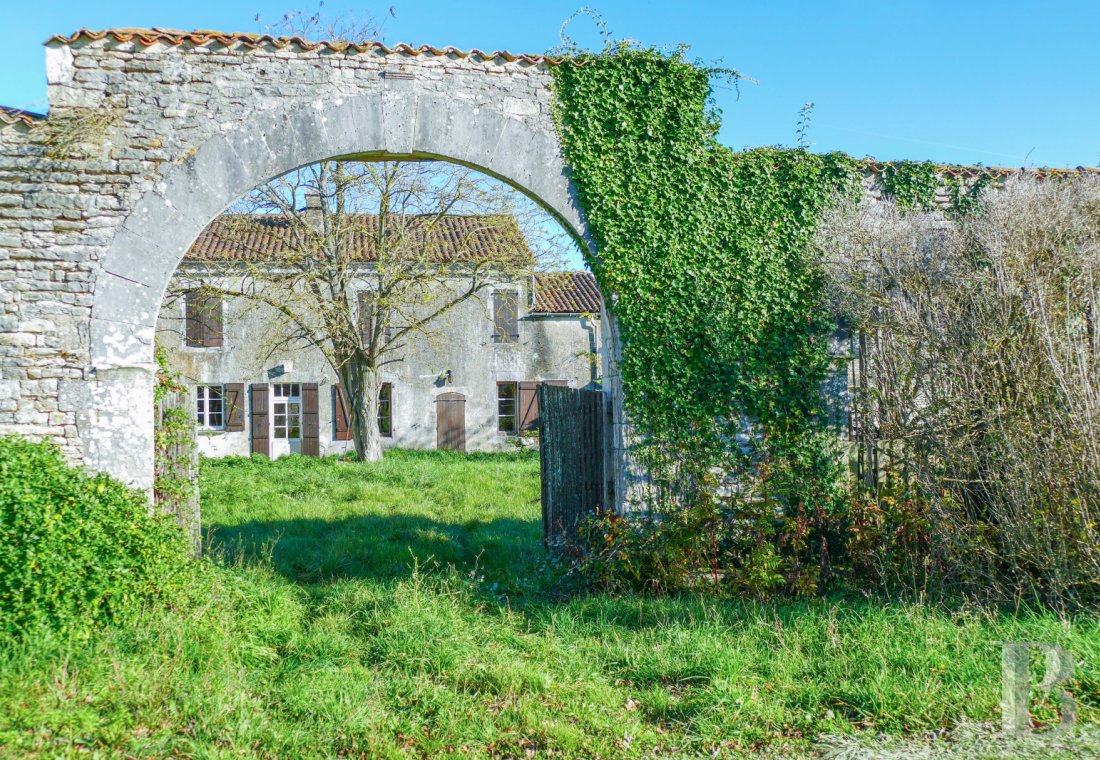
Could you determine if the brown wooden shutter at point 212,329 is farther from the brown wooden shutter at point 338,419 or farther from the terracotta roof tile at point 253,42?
the terracotta roof tile at point 253,42

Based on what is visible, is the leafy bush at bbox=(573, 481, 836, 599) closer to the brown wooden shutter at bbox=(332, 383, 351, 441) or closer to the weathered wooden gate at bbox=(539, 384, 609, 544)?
the weathered wooden gate at bbox=(539, 384, 609, 544)

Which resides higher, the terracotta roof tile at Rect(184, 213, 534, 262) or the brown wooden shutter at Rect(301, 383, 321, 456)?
the terracotta roof tile at Rect(184, 213, 534, 262)

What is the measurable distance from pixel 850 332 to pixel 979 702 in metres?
3.79

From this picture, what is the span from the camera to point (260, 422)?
19.2m

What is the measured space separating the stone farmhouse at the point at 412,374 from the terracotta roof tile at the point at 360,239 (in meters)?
0.11

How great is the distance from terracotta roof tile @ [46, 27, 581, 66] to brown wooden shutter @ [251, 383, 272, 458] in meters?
14.1

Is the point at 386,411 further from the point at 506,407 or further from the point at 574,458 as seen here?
the point at 574,458

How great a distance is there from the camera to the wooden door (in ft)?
64.4

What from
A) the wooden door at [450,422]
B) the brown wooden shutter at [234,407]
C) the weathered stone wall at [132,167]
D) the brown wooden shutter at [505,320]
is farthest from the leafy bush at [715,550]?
the brown wooden shutter at [234,407]

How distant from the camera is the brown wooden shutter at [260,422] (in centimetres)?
1912

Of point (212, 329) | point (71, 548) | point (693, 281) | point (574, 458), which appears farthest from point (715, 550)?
point (212, 329)

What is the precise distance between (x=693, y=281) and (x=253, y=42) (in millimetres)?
4177

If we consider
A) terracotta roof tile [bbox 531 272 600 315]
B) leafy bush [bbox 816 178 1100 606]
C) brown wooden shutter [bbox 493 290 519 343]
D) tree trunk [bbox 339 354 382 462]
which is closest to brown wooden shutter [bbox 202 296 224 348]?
tree trunk [bbox 339 354 382 462]

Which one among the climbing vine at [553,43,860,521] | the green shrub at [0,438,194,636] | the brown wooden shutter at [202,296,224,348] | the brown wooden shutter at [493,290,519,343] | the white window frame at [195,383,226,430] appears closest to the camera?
the green shrub at [0,438,194,636]
